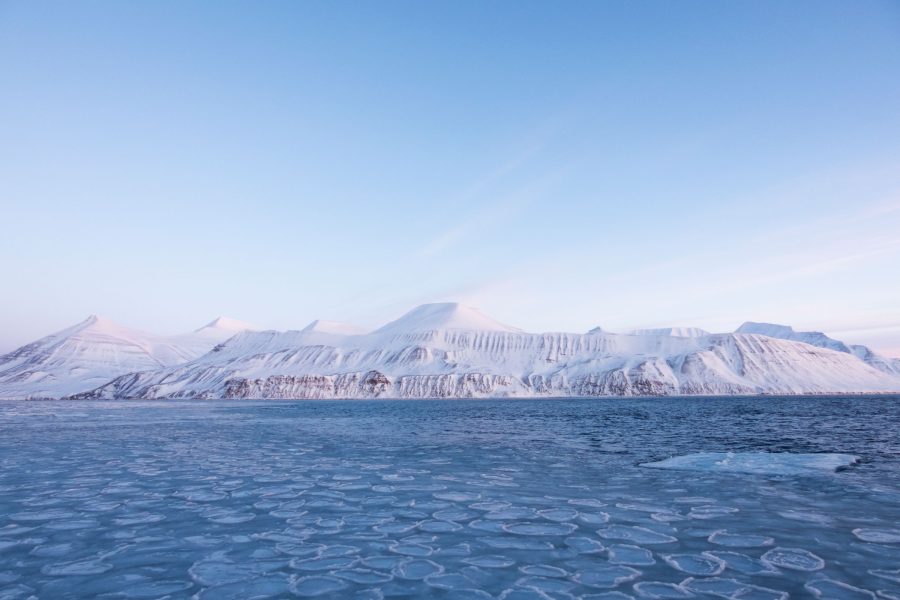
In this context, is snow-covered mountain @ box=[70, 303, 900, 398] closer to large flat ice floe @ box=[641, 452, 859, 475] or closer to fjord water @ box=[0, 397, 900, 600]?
A: large flat ice floe @ box=[641, 452, 859, 475]

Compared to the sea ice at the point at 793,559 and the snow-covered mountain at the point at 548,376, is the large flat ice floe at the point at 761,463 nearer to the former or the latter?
the sea ice at the point at 793,559

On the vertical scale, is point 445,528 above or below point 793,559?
below

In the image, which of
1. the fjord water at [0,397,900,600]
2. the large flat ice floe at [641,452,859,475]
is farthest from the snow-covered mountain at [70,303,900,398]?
the fjord water at [0,397,900,600]

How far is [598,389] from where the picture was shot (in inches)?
6831

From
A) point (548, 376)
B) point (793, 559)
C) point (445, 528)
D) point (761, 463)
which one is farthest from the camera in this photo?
point (548, 376)

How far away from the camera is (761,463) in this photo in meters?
19.2

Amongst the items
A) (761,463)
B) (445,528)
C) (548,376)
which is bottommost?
(445,528)

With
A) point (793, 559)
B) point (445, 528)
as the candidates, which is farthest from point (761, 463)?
point (445, 528)

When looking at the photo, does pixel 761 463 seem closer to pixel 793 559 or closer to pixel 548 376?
pixel 793 559

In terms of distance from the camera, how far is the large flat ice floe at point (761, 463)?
17609 mm

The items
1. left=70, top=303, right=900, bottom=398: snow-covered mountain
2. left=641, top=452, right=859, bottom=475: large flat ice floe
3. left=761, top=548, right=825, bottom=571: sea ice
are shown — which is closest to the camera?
left=761, top=548, right=825, bottom=571: sea ice

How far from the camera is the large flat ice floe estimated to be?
693 inches

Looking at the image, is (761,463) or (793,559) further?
(761,463)

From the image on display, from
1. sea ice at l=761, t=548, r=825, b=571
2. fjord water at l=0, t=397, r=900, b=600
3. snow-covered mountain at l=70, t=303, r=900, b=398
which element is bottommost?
fjord water at l=0, t=397, r=900, b=600
